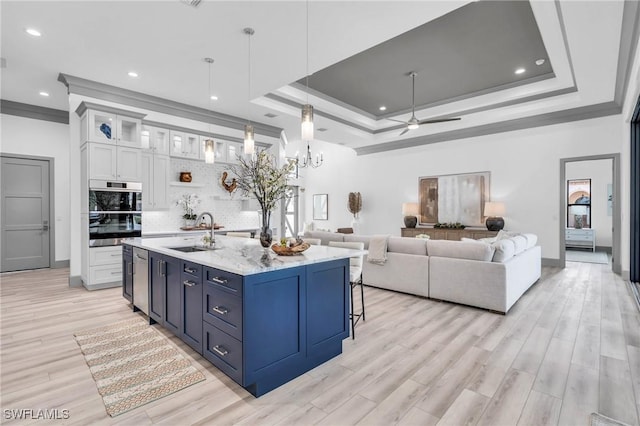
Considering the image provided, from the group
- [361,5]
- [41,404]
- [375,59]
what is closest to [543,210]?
[375,59]

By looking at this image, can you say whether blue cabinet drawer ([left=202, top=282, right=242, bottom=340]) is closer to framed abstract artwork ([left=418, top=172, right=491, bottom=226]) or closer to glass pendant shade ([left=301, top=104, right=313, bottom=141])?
glass pendant shade ([left=301, top=104, right=313, bottom=141])

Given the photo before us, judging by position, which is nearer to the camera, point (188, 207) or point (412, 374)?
→ point (412, 374)

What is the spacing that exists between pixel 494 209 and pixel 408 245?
352cm

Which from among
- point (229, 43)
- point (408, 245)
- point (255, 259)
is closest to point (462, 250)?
point (408, 245)

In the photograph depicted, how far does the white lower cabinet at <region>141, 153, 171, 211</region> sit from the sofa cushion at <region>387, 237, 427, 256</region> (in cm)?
408

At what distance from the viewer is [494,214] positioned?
6.92 metres

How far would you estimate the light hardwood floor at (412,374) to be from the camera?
1.97m

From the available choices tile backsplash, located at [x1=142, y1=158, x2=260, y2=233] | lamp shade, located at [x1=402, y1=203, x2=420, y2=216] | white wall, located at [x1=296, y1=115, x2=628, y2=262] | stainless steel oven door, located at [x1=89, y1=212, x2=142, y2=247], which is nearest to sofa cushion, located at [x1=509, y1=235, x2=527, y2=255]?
white wall, located at [x1=296, y1=115, x2=628, y2=262]

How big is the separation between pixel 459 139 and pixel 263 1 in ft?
20.5

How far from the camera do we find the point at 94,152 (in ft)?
16.0

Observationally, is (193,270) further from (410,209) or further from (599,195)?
(599,195)

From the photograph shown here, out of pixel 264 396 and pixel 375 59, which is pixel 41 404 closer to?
pixel 264 396

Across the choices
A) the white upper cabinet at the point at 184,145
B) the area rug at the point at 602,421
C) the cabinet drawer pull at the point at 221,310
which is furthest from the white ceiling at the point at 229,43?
the area rug at the point at 602,421

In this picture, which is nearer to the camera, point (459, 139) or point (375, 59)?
point (375, 59)
